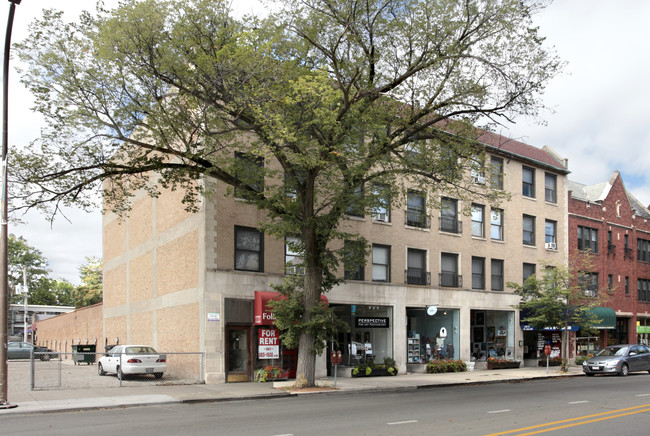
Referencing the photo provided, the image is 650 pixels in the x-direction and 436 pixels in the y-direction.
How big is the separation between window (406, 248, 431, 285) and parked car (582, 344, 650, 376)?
8675 mm

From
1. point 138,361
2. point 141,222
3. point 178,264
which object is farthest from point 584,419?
point 141,222

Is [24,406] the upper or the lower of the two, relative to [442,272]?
lower

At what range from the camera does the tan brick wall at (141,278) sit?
2916cm

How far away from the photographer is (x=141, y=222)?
30.8m

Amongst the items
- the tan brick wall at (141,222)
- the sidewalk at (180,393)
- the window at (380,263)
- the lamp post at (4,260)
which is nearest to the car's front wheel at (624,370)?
the sidewalk at (180,393)

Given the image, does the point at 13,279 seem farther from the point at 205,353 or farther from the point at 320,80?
the point at 320,80

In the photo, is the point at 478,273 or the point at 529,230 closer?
the point at 478,273

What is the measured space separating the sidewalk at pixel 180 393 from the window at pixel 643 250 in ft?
75.9

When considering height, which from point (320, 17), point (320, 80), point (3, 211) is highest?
point (320, 17)

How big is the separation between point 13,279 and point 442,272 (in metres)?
65.2

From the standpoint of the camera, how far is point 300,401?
17.4 meters

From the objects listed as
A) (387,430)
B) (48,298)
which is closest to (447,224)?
(387,430)

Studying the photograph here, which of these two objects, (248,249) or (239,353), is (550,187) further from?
(239,353)

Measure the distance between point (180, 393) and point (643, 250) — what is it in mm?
38354
